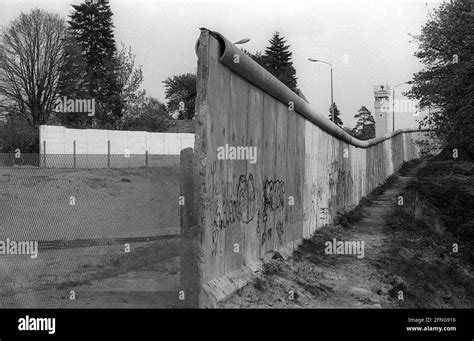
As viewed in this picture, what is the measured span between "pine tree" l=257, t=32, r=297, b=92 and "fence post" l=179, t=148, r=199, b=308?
7077cm

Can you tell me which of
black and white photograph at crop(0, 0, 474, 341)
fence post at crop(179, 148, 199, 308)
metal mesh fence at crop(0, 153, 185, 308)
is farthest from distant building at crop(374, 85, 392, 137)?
fence post at crop(179, 148, 199, 308)

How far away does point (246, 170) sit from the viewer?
780cm

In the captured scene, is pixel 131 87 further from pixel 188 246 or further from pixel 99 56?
pixel 188 246

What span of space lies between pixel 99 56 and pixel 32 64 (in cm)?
1165

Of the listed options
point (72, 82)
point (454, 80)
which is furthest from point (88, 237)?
point (72, 82)

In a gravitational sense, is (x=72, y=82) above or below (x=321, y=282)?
above

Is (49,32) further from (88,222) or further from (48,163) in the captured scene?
(88,222)

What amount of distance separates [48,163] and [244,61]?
1607 centimetres

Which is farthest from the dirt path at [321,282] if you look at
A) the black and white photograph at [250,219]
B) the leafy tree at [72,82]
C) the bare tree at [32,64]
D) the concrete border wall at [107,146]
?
the leafy tree at [72,82]

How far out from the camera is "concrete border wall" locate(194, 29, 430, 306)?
6.10m

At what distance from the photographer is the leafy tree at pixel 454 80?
15.6 meters

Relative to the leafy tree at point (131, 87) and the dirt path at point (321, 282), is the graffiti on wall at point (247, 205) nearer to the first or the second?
the dirt path at point (321, 282)

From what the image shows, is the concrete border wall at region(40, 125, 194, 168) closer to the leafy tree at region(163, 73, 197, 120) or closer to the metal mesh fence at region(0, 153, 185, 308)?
the metal mesh fence at region(0, 153, 185, 308)
